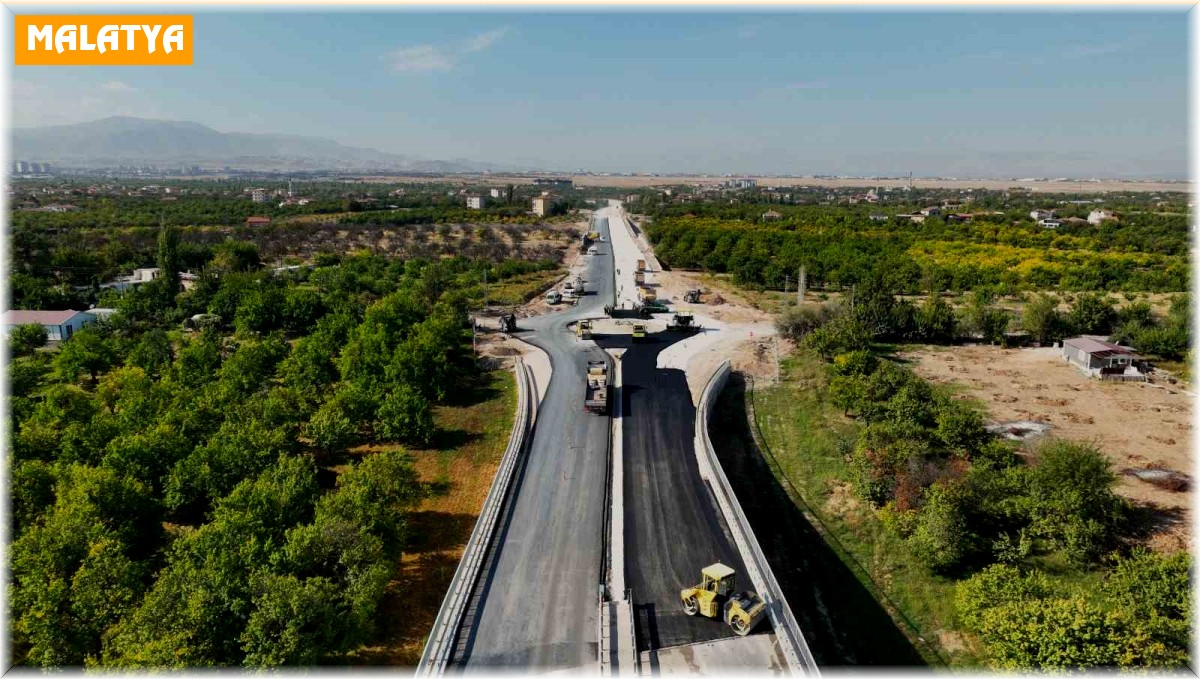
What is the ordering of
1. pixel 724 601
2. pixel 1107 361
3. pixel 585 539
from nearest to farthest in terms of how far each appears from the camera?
pixel 724 601 → pixel 585 539 → pixel 1107 361

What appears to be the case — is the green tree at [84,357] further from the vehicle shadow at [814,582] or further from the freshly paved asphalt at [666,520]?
the vehicle shadow at [814,582]

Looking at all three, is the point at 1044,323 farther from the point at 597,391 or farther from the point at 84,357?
the point at 84,357

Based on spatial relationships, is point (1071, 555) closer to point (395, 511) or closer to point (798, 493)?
point (798, 493)

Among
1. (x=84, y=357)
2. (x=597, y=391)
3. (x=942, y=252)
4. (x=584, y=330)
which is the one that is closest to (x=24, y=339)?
(x=84, y=357)

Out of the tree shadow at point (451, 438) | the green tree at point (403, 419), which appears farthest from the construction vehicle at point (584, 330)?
the green tree at point (403, 419)

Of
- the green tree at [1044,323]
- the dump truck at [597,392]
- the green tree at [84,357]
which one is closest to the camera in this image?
the dump truck at [597,392]

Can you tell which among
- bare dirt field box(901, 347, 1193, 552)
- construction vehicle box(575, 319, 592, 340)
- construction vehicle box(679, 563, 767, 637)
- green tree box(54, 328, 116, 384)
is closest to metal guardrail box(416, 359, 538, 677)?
construction vehicle box(679, 563, 767, 637)
